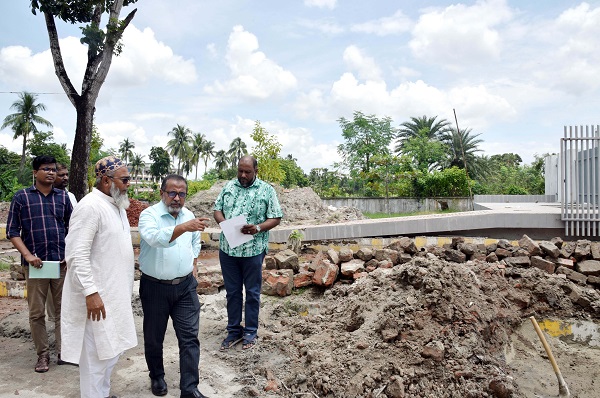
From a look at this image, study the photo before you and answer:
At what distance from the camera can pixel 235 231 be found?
4258mm

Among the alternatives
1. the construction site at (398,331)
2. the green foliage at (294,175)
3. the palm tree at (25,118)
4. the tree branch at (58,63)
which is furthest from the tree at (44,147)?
the construction site at (398,331)

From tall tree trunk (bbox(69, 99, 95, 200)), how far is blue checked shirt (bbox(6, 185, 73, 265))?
8.82 m

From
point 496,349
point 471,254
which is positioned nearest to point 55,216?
point 496,349

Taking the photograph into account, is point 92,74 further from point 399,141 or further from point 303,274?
point 399,141

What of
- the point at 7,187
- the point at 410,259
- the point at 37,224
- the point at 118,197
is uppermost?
the point at 7,187

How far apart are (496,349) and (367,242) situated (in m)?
5.65

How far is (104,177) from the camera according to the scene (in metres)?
3.15

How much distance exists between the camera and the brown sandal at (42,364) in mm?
3957

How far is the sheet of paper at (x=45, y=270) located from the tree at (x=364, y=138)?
95.4 feet

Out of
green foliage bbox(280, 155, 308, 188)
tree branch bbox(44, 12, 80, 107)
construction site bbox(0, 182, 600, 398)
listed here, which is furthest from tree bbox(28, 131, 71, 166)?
construction site bbox(0, 182, 600, 398)

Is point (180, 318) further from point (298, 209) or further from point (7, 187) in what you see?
point (7, 187)

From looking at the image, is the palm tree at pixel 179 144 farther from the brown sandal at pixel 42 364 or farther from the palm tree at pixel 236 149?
the brown sandal at pixel 42 364

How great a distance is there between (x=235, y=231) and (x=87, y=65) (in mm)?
10515

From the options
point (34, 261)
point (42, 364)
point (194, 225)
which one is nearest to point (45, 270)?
point (34, 261)
